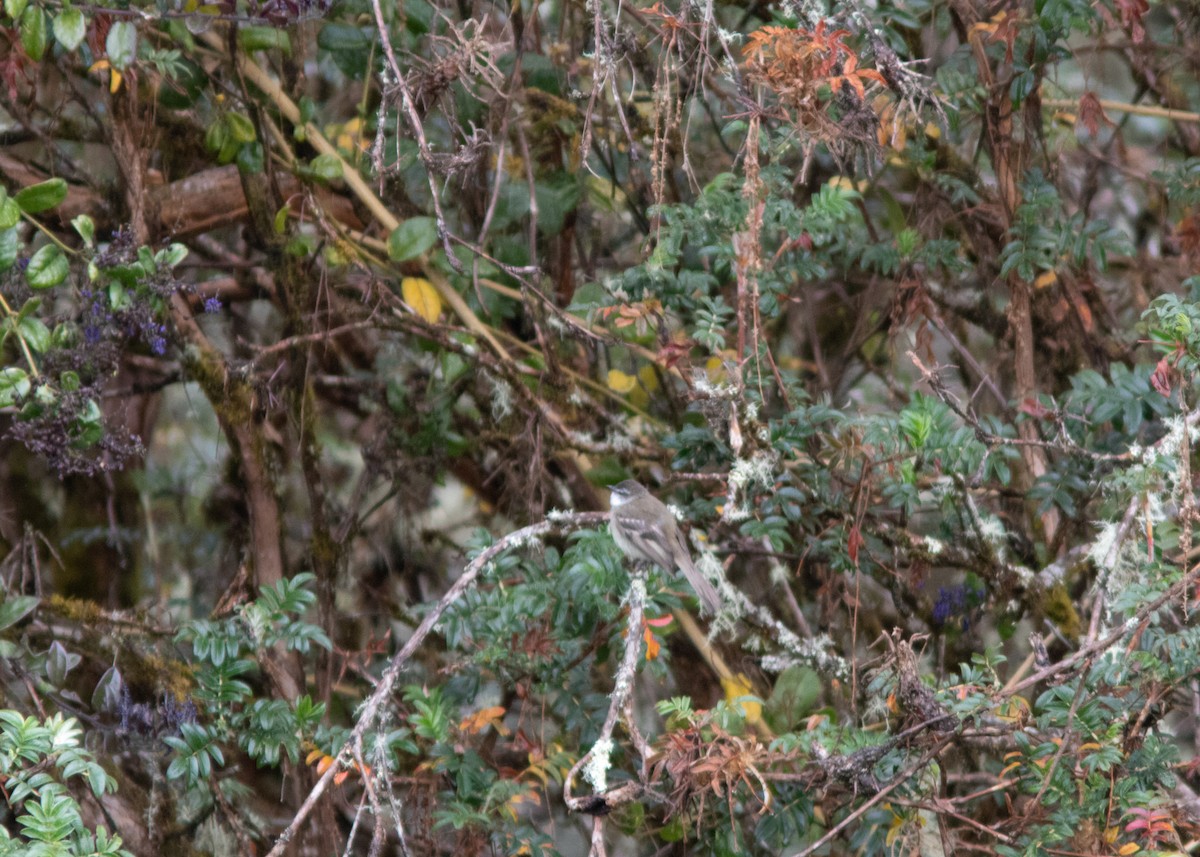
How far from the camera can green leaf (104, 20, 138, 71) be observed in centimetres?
363

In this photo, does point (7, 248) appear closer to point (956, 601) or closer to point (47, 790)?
point (47, 790)

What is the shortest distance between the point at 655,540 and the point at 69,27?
2.24 metres

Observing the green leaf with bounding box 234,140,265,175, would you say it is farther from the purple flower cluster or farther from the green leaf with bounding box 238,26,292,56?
the purple flower cluster

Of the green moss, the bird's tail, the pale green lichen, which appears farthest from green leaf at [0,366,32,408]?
the green moss

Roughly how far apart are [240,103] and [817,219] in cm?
204

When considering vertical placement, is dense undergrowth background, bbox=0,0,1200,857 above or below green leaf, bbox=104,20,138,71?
below

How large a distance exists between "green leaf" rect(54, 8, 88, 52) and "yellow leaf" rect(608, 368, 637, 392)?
2208 millimetres

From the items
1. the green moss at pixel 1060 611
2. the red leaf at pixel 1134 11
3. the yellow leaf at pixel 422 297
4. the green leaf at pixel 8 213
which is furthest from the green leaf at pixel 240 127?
the green moss at pixel 1060 611

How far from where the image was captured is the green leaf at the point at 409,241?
4301mm

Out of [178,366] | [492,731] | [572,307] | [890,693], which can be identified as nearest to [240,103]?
[178,366]

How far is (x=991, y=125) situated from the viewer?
4.54 metres

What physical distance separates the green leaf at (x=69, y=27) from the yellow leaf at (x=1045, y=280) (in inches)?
132

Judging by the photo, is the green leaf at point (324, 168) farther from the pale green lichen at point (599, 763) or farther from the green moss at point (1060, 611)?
the green moss at point (1060, 611)

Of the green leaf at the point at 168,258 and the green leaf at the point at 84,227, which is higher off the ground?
the green leaf at the point at 84,227
